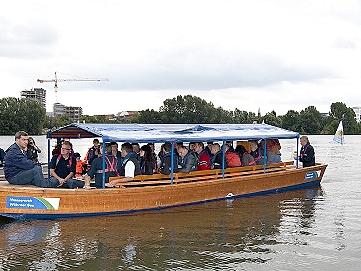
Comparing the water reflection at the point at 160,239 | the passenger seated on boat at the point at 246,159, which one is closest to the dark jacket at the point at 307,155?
the passenger seated on boat at the point at 246,159

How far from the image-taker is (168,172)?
14766 millimetres

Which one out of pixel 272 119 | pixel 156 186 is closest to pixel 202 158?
pixel 156 186

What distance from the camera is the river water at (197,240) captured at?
948 cm

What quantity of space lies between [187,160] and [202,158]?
119cm

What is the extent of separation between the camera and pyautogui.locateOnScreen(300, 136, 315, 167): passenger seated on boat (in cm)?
1959

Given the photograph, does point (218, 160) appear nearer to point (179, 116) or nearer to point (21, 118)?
point (21, 118)

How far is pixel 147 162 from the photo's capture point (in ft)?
48.7

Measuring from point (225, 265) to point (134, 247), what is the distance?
202cm

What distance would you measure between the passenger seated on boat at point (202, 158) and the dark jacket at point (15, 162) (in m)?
5.12

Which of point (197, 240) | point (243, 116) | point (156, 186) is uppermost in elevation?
point (243, 116)

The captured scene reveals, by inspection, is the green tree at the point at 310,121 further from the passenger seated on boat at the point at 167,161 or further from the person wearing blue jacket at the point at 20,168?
the person wearing blue jacket at the point at 20,168

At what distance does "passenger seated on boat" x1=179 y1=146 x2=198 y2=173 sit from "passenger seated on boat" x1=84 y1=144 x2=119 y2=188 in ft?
6.95

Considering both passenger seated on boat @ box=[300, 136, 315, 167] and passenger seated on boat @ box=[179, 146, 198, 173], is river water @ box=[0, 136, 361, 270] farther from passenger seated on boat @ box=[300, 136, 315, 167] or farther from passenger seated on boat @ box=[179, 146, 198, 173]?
passenger seated on boat @ box=[300, 136, 315, 167]

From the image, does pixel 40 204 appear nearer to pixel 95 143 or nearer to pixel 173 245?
pixel 173 245
